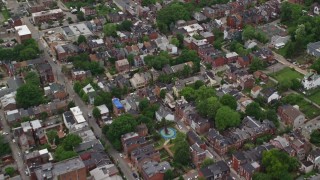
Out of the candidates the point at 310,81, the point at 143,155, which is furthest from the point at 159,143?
the point at 310,81

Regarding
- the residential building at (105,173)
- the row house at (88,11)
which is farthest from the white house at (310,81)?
the row house at (88,11)

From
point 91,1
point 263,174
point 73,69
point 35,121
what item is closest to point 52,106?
point 35,121

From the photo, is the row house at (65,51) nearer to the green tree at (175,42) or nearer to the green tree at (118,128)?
the green tree at (175,42)

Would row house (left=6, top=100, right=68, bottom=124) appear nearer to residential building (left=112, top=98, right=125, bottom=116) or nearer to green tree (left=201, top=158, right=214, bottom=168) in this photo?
residential building (left=112, top=98, right=125, bottom=116)

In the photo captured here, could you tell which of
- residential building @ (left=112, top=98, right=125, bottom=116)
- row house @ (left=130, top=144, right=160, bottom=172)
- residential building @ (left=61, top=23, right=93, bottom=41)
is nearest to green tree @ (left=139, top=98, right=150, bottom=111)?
residential building @ (left=112, top=98, right=125, bottom=116)

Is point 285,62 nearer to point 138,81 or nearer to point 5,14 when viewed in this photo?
point 138,81

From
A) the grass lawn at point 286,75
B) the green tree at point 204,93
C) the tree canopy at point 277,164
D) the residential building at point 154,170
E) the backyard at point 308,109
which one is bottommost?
the grass lawn at point 286,75

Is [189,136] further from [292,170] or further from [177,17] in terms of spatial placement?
[177,17]
